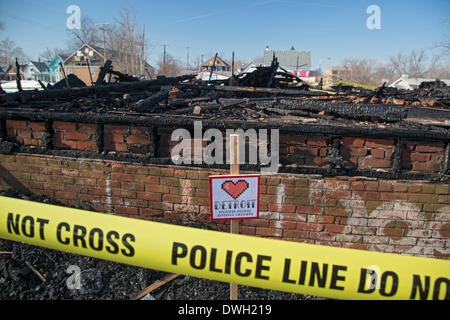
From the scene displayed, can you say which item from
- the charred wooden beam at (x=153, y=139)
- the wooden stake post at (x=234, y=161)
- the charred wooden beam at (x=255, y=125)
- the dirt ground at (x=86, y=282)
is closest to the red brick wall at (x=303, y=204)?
the charred wooden beam at (x=153, y=139)

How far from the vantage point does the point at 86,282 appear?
2605mm

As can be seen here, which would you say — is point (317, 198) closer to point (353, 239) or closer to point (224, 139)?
point (353, 239)

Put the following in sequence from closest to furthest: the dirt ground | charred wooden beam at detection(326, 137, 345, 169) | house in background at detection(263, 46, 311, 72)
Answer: the dirt ground < charred wooden beam at detection(326, 137, 345, 169) < house in background at detection(263, 46, 311, 72)

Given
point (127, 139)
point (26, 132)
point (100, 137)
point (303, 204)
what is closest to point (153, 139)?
point (127, 139)

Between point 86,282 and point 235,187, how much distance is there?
1755mm

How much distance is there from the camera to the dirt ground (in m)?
2.53

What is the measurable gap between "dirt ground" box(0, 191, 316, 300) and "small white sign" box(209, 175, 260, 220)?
36.8 inches

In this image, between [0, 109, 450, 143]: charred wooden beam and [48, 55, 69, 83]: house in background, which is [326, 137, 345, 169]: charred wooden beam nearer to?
[0, 109, 450, 143]: charred wooden beam

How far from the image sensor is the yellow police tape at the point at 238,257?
1.65 metres

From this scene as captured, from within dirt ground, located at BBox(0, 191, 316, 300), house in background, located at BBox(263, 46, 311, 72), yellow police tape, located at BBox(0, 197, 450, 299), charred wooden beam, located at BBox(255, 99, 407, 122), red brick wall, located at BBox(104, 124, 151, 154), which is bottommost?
dirt ground, located at BBox(0, 191, 316, 300)

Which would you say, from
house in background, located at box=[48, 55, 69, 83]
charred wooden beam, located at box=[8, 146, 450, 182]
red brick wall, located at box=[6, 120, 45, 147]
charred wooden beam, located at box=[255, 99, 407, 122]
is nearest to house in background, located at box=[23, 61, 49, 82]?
house in background, located at box=[48, 55, 69, 83]

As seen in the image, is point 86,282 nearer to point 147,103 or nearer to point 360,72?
point 147,103

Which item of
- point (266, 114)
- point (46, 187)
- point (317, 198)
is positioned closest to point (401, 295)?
point (317, 198)
